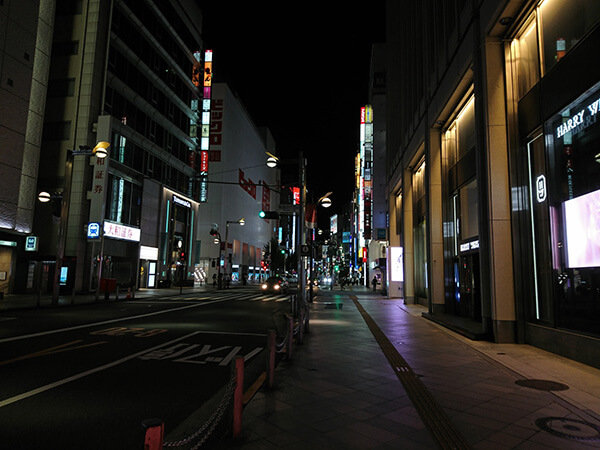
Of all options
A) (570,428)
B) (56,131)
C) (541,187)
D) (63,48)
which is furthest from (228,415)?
(63,48)

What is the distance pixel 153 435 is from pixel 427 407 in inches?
171

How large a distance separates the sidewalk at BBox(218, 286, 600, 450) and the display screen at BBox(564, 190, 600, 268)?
2.17 metres

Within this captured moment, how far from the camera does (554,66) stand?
9.52 metres

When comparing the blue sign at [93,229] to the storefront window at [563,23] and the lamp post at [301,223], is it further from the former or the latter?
the storefront window at [563,23]

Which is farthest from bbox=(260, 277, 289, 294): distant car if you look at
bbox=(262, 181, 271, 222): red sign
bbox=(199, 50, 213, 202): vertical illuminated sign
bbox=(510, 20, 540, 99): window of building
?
bbox=(262, 181, 271, 222): red sign

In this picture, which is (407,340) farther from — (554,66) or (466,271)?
(554,66)

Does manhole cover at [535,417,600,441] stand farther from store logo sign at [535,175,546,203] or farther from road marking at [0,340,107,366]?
road marking at [0,340,107,366]

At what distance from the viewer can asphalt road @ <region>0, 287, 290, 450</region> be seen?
4805mm

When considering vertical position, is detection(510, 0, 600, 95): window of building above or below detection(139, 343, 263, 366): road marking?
above

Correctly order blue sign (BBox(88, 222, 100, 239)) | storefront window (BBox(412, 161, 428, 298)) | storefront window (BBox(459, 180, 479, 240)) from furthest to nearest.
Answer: blue sign (BBox(88, 222, 100, 239)) → storefront window (BBox(412, 161, 428, 298)) → storefront window (BBox(459, 180, 479, 240))

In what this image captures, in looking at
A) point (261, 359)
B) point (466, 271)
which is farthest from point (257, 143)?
point (261, 359)

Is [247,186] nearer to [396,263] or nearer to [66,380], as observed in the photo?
[396,263]

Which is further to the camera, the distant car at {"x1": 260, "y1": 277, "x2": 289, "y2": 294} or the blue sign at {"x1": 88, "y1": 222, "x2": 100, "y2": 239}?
the distant car at {"x1": 260, "y1": 277, "x2": 289, "y2": 294}

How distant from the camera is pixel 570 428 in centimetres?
485
